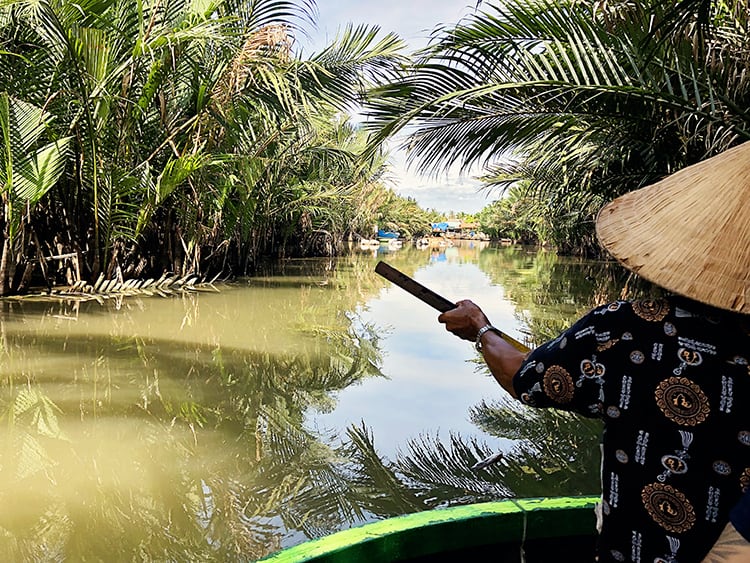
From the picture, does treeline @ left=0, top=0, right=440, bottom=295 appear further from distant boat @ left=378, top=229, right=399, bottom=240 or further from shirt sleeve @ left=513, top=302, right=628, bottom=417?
distant boat @ left=378, top=229, right=399, bottom=240

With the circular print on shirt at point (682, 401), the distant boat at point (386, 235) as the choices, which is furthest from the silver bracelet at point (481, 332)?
the distant boat at point (386, 235)

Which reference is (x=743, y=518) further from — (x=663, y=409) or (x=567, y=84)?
(x=567, y=84)

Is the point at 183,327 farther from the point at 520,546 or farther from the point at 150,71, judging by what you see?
the point at 520,546

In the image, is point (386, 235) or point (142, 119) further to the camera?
point (386, 235)

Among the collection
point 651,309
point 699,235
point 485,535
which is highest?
point 699,235

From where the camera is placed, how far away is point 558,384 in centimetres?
92

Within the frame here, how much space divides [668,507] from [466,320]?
50cm

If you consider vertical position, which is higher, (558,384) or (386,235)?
(558,384)

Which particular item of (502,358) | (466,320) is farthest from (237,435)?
(502,358)

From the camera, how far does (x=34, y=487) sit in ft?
7.86

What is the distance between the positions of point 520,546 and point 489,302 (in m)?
6.98

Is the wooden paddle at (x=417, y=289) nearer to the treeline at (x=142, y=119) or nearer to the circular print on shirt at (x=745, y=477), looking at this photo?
the circular print on shirt at (x=745, y=477)

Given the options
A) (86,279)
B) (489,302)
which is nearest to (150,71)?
(86,279)

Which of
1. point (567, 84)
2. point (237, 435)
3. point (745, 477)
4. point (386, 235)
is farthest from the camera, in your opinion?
point (386, 235)
